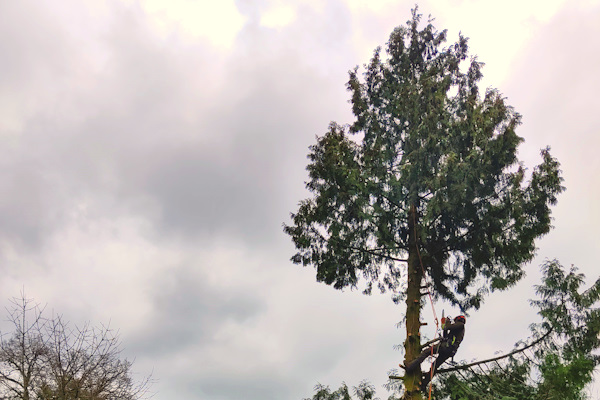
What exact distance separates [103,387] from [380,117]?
927 centimetres

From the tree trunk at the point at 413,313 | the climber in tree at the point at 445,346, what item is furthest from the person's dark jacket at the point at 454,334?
the tree trunk at the point at 413,313

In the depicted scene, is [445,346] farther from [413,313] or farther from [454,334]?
[413,313]

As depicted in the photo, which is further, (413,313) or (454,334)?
(413,313)

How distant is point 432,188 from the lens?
407 inches

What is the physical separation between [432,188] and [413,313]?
110 inches

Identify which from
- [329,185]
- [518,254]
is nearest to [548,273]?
[518,254]

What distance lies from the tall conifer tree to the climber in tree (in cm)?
35

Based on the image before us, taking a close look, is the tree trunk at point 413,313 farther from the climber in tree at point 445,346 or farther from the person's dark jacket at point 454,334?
the person's dark jacket at point 454,334

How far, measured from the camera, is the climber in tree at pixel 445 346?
9.70 metres

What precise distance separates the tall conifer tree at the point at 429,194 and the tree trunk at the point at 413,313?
0.08 ft

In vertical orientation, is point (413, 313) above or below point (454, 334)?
above

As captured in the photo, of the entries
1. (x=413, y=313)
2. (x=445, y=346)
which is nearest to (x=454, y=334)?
(x=445, y=346)

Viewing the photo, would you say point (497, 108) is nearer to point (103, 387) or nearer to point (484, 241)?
point (484, 241)

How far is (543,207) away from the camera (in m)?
10.3
